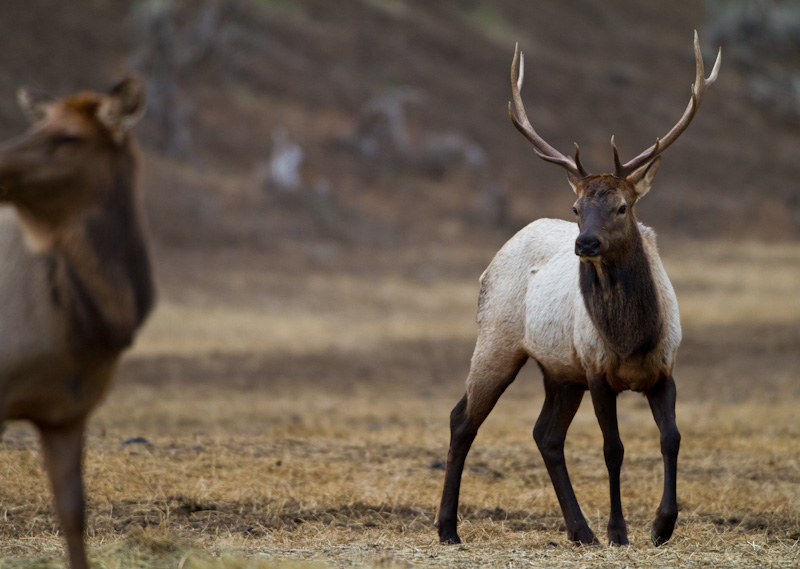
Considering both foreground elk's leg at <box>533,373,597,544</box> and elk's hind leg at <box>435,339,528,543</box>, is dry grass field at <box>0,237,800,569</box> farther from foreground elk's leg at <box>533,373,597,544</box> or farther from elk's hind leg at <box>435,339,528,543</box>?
elk's hind leg at <box>435,339,528,543</box>

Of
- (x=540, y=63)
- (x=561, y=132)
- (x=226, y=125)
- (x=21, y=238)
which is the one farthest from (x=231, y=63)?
(x=21, y=238)

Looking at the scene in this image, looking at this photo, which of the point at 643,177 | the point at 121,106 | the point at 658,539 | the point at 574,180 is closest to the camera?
the point at 121,106

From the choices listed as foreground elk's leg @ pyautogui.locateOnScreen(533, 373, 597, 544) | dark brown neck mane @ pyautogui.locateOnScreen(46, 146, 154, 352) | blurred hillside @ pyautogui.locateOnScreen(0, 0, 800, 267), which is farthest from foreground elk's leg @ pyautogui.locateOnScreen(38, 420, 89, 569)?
blurred hillside @ pyautogui.locateOnScreen(0, 0, 800, 267)

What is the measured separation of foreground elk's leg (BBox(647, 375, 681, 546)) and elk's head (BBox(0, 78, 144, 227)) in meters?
3.41

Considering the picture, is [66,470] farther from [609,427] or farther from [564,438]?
[564,438]

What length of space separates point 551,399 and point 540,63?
33974 mm

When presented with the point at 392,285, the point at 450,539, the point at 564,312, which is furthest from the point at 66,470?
the point at 392,285

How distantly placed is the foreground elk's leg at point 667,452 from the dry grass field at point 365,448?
129mm

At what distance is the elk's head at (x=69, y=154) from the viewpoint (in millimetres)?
3814

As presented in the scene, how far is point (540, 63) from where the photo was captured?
39.4 m

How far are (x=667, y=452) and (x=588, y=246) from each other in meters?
1.24

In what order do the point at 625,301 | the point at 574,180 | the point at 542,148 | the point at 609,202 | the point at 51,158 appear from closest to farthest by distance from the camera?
the point at 51,158 < the point at 625,301 < the point at 609,202 < the point at 574,180 < the point at 542,148

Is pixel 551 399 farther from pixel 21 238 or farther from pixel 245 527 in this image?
pixel 21 238

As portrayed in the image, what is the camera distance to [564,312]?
6.62m
